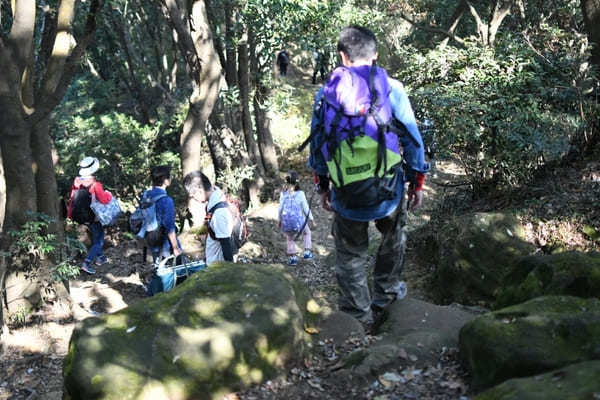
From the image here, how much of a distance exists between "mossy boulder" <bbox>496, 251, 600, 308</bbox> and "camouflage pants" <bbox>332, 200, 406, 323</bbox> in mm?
941

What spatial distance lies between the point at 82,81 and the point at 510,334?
65.2 ft

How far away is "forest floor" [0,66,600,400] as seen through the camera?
3.92 m

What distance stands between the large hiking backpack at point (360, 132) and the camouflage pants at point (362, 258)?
0.51m

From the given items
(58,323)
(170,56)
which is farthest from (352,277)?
(170,56)

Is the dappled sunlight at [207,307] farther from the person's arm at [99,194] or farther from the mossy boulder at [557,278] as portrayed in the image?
the person's arm at [99,194]

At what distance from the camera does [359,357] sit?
13.7 ft

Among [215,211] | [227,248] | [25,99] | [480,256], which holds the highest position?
[25,99]

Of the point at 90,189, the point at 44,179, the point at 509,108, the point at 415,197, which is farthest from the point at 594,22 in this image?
the point at 90,189

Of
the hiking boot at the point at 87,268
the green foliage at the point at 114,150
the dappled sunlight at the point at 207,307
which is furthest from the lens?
the green foliage at the point at 114,150

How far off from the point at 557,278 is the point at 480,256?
2427mm

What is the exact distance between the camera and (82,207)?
995cm

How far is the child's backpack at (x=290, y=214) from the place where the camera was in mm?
10266

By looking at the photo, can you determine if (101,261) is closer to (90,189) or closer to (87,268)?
(87,268)

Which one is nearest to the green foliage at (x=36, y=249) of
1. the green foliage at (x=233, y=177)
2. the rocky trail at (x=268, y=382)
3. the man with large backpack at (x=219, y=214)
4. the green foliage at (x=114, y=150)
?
the rocky trail at (x=268, y=382)
